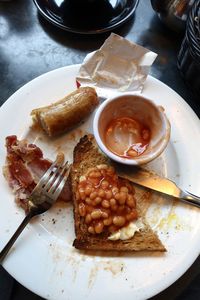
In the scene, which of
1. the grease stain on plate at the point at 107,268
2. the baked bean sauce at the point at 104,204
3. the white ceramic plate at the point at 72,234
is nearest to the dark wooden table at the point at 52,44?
the white ceramic plate at the point at 72,234

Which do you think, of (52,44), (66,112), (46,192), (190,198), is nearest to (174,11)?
(52,44)

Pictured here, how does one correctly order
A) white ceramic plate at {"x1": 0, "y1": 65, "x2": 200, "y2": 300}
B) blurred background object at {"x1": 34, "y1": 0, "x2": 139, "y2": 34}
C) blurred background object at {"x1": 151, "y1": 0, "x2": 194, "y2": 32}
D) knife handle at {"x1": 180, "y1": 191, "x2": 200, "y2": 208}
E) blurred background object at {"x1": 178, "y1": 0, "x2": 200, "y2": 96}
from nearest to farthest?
1. white ceramic plate at {"x1": 0, "y1": 65, "x2": 200, "y2": 300}
2. knife handle at {"x1": 180, "y1": 191, "x2": 200, "y2": 208}
3. blurred background object at {"x1": 178, "y1": 0, "x2": 200, "y2": 96}
4. blurred background object at {"x1": 151, "y1": 0, "x2": 194, "y2": 32}
5. blurred background object at {"x1": 34, "y1": 0, "x2": 139, "y2": 34}

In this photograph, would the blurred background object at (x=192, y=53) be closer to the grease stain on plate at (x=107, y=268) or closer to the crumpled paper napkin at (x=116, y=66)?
the crumpled paper napkin at (x=116, y=66)

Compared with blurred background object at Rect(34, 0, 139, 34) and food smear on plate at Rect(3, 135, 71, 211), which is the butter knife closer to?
food smear on plate at Rect(3, 135, 71, 211)

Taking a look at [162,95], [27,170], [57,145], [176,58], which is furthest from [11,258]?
[176,58]

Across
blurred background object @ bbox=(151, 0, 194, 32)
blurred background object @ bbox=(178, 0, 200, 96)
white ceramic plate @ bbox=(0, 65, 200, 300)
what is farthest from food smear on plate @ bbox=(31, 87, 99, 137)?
blurred background object @ bbox=(151, 0, 194, 32)

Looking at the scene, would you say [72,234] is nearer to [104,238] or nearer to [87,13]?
[104,238]
